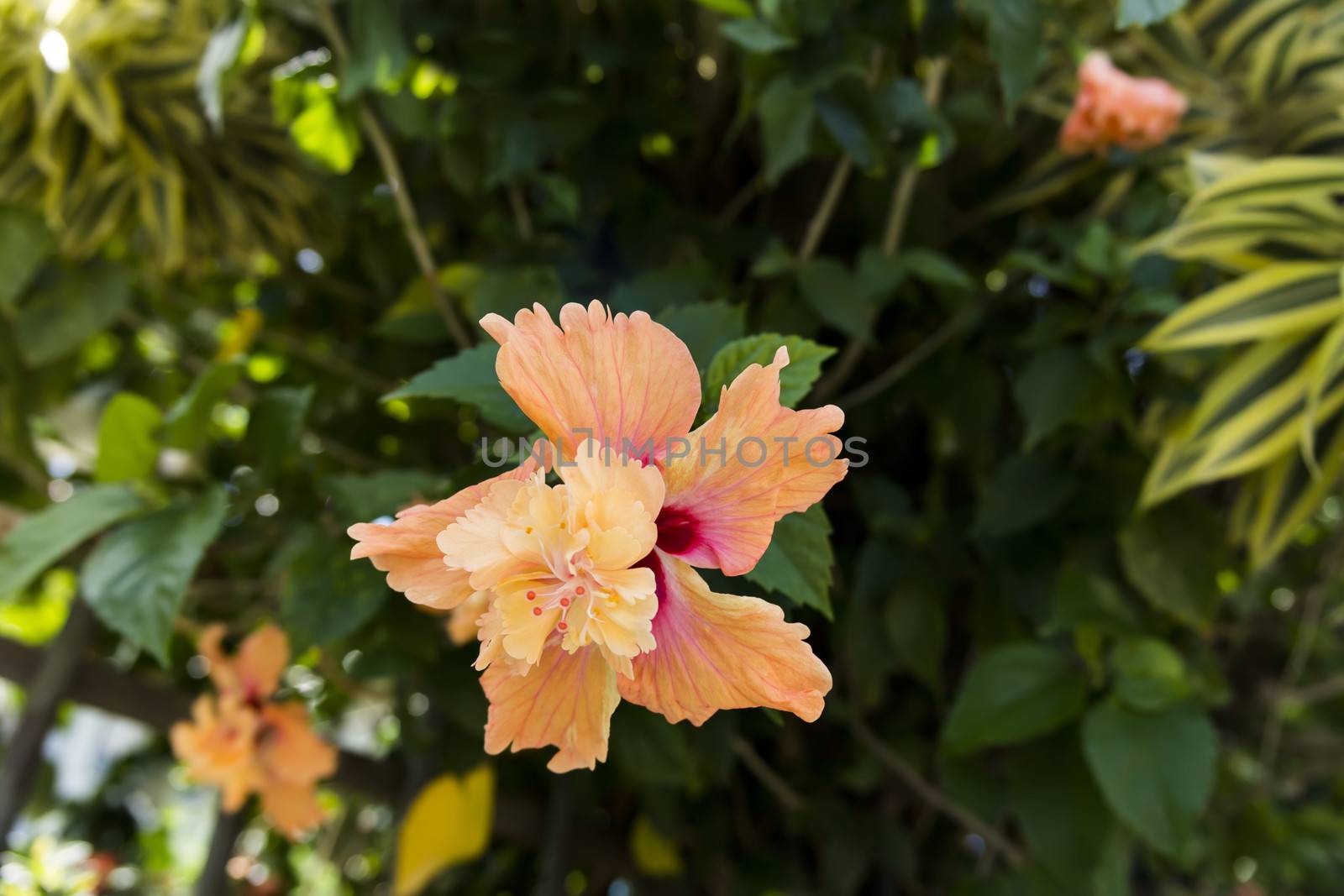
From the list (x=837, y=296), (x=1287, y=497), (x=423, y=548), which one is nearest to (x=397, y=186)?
(x=837, y=296)

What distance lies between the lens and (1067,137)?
0.64 m

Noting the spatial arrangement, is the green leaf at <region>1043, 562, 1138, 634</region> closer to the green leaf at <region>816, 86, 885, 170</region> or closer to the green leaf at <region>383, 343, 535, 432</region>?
the green leaf at <region>816, 86, 885, 170</region>

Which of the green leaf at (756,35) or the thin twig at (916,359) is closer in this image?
the green leaf at (756,35)

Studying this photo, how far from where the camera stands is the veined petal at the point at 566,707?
0.89ft

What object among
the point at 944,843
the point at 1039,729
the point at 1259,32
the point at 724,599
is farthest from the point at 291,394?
the point at 1259,32

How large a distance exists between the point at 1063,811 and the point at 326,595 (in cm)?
46

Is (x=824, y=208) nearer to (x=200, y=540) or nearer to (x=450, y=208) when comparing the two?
(x=450, y=208)

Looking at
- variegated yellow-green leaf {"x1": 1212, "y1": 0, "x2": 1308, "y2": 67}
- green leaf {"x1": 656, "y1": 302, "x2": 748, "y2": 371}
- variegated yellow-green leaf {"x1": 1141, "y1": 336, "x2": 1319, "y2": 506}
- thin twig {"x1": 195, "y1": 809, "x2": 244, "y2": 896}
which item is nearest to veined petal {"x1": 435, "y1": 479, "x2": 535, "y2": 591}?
green leaf {"x1": 656, "y1": 302, "x2": 748, "y2": 371}

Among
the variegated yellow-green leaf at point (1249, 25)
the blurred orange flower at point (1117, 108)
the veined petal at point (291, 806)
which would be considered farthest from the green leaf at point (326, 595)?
the variegated yellow-green leaf at point (1249, 25)

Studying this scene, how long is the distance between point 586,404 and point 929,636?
0.44 m

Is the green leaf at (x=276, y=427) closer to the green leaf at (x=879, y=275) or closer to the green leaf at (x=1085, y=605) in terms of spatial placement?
the green leaf at (x=879, y=275)

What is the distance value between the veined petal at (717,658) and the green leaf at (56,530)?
362mm

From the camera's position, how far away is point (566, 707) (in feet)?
0.90

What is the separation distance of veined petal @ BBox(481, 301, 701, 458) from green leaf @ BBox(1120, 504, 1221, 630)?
1.44ft
